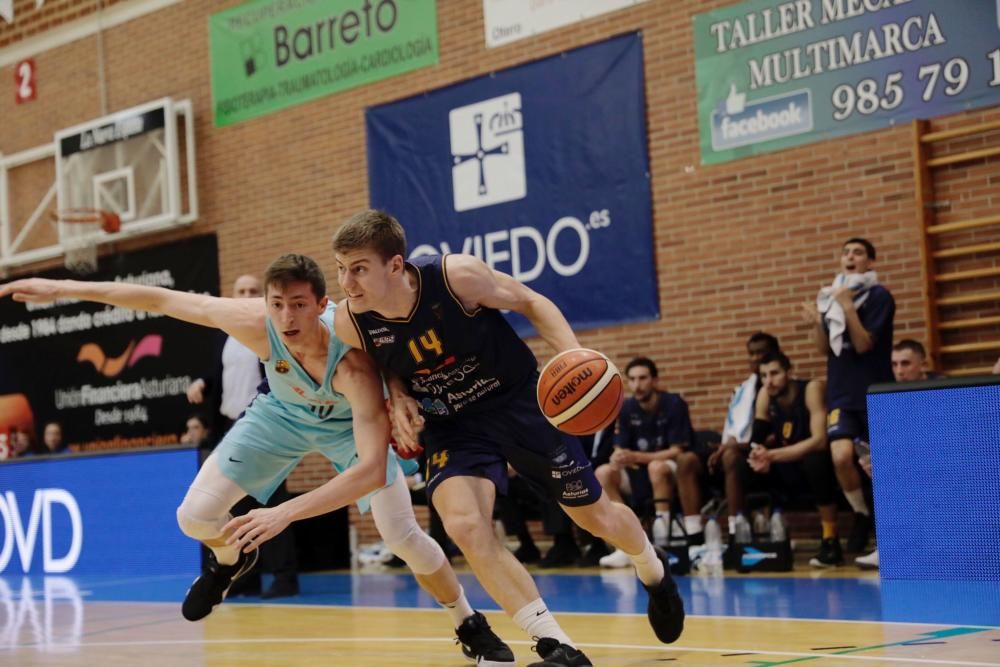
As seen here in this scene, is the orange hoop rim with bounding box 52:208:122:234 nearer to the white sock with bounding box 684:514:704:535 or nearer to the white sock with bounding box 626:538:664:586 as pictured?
the white sock with bounding box 684:514:704:535

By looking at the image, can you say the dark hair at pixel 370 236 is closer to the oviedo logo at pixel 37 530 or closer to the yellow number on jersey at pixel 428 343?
the yellow number on jersey at pixel 428 343

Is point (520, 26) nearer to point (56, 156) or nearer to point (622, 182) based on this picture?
point (622, 182)

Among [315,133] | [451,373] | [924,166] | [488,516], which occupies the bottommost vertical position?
[488,516]

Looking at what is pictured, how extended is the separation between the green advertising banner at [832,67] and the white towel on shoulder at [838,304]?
1.39m

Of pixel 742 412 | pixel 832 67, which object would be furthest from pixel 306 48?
pixel 742 412

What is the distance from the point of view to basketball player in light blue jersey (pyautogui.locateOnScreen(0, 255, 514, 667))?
4582mm

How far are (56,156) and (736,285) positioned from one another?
873cm

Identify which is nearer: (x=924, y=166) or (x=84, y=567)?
(x=924, y=166)

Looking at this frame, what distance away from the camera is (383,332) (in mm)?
4578

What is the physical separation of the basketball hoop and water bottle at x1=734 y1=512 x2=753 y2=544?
8615mm

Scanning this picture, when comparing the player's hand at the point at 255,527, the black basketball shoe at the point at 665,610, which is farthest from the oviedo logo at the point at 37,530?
the player's hand at the point at 255,527

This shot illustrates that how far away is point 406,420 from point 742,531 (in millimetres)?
4619

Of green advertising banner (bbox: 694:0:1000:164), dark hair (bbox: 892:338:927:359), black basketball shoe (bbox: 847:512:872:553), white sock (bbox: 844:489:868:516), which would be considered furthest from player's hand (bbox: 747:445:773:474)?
green advertising banner (bbox: 694:0:1000:164)

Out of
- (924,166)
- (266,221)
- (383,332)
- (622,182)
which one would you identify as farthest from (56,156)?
(383,332)
